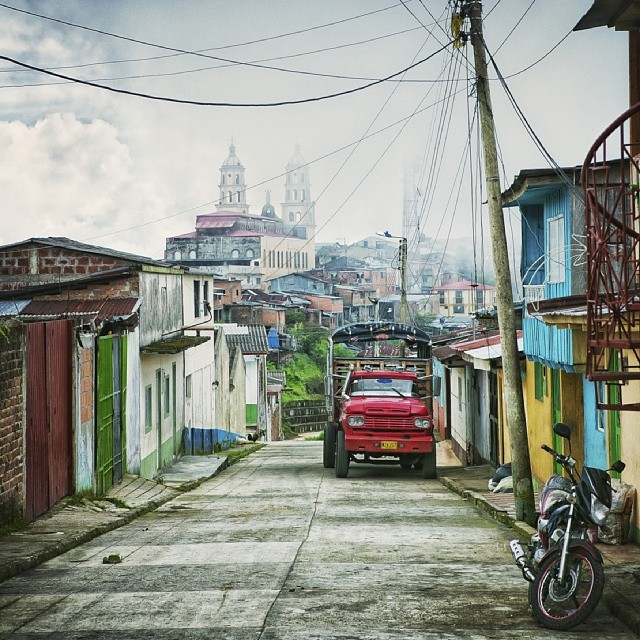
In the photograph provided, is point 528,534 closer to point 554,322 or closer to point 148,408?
point 554,322

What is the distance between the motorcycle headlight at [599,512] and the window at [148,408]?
658 inches

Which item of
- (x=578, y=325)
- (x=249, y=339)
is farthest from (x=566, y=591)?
(x=249, y=339)

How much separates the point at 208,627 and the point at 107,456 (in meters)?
12.0

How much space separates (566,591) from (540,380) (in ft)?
37.0

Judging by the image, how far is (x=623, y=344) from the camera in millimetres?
8023

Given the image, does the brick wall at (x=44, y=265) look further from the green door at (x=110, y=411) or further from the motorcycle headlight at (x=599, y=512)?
the motorcycle headlight at (x=599, y=512)

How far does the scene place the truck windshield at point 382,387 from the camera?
23.7 metres

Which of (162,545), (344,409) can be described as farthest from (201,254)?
(162,545)

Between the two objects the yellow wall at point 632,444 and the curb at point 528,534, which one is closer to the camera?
the curb at point 528,534

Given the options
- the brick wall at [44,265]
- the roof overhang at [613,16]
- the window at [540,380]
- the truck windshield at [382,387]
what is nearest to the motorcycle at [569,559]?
the roof overhang at [613,16]

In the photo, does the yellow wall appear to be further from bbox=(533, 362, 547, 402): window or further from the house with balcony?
bbox=(533, 362, 547, 402): window

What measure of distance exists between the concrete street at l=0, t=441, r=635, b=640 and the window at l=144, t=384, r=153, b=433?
23.9 ft

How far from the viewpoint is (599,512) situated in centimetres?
809

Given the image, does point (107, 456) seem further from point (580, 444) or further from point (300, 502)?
point (580, 444)
